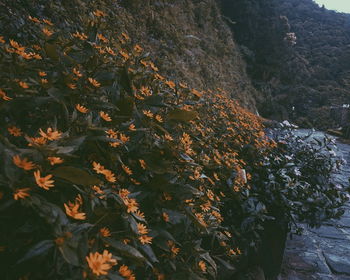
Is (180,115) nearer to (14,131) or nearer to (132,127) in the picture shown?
(132,127)

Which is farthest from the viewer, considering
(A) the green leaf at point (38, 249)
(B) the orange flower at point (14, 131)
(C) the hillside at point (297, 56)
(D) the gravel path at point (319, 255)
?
(C) the hillside at point (297, 56)

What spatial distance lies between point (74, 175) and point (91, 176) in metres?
0.04

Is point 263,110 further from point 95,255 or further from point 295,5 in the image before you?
point 295,5

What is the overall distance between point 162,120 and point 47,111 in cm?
64

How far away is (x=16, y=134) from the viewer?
1.08 meters

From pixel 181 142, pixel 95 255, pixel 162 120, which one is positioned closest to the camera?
pixel 95 255

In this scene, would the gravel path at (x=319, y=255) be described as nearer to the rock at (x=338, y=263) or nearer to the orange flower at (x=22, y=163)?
the rock at (x=338, y=263)

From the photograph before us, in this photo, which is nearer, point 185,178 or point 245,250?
point 185,178

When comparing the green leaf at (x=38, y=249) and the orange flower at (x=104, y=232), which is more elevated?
the green leaf at (x=38, y=249)

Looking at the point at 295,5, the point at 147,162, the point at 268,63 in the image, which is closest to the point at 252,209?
the point at 147,162

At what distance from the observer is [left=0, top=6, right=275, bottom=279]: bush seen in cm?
83

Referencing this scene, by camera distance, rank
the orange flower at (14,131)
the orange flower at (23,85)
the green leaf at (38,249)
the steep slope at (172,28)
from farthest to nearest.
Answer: the steep slope at (172,28) → the orange flower at (23,85) → the orange flower at (14,131) → the green leaf at (38,249)

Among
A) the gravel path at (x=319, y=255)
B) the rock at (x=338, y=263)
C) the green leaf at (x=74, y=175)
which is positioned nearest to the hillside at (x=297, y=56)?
the gravel path at (x=319, y=255)

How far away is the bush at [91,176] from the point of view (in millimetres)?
828
